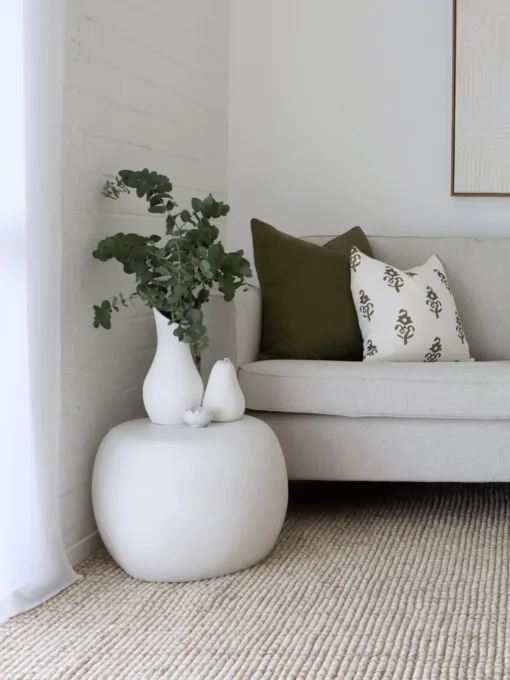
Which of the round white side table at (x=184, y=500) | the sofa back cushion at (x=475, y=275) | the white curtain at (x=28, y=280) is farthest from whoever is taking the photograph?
the sofa back cushion at (x=475, y=275)

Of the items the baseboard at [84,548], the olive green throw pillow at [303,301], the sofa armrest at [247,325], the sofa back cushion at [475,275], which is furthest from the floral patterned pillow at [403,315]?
the baseboard at [84,548]

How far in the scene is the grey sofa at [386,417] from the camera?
101 inches

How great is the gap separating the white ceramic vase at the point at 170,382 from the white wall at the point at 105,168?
0.19 metres

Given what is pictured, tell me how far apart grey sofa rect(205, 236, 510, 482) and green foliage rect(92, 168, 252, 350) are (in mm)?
395

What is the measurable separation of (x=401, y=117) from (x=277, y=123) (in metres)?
0.51

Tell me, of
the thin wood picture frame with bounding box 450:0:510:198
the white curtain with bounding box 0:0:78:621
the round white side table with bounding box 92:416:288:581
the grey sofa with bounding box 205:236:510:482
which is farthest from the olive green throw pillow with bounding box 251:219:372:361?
the white curtain with bounding box 0:0:78:621

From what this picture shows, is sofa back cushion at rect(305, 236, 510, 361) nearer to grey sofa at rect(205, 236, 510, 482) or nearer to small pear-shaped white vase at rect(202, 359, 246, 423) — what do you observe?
grey sofa at rect(205, 236, 510, 482)

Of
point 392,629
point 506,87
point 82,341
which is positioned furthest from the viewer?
point 506,87

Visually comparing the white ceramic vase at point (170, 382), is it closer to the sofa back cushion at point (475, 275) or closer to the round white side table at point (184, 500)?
the round white side table at point (184, 500)

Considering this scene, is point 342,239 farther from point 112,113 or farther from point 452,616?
point 452,616

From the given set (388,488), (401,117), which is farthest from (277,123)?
(388,488)

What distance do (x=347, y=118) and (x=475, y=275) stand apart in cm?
93

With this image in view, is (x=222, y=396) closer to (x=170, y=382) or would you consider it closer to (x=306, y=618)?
(x=170, y=382)

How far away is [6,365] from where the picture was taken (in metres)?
2.00
